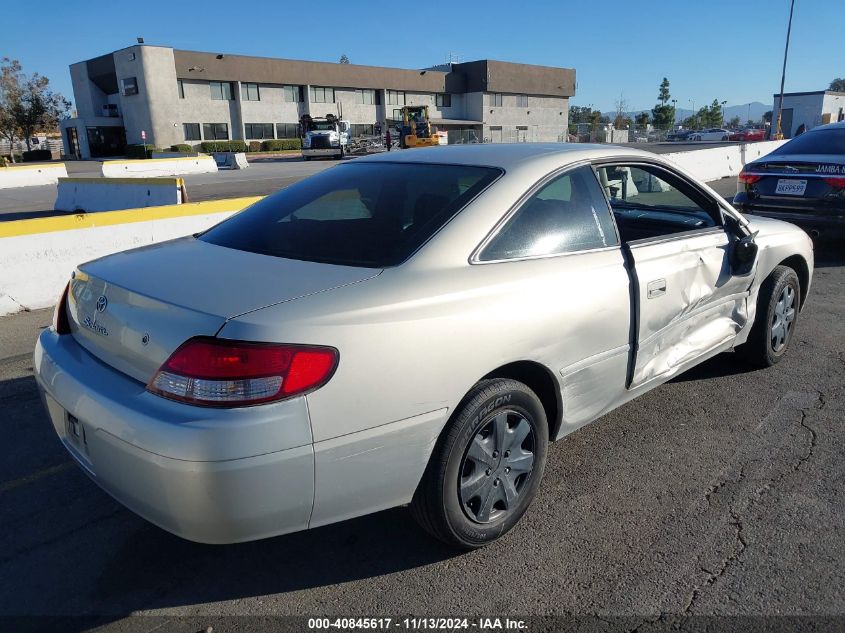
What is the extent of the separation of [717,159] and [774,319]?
53.5ft

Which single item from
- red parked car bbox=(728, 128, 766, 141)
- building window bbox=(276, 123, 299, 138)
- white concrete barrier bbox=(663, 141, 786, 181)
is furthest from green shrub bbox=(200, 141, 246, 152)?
red parked car bbox=(728, 128, 766, 141)

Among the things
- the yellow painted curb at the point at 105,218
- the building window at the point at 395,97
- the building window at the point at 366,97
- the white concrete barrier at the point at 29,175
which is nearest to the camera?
the yellow painted curb at the point at 105,218

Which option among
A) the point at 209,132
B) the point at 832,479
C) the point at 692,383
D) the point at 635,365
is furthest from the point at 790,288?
the point at 209,132

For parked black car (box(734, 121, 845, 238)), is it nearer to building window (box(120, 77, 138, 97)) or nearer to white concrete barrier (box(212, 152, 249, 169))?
white concrete barrier (box(212, 152, 249, 169))

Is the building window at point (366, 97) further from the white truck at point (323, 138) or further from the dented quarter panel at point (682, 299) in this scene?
the dented quarter panel at point (682, 299)

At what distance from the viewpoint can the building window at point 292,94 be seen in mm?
60438

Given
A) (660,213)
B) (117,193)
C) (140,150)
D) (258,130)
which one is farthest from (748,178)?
(258,130)

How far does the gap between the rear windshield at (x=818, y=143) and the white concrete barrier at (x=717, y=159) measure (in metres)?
8.44

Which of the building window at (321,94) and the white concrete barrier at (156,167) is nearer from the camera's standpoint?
the white concrete barrier at (156,167)

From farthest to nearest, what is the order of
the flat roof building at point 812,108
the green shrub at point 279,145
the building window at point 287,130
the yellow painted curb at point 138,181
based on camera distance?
the building window at point 287,130 < the green shrub at point 279,145 < the flat roof building at point 812,108 < the yellow painted curb at point 138,181

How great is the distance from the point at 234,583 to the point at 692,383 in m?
3.31

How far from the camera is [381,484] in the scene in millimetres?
2320

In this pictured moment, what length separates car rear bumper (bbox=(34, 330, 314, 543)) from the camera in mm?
2010

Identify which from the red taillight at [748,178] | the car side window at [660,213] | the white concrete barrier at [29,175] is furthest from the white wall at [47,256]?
the white concrete barrier at [29,175]
